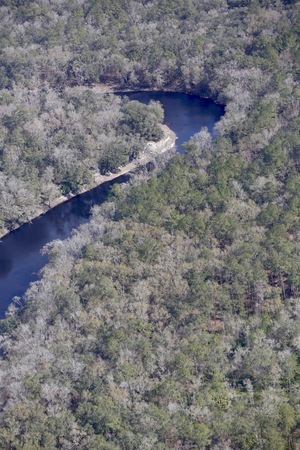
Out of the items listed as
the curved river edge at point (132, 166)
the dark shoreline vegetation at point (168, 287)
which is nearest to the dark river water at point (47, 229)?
the curved river edge at point (132, 166)

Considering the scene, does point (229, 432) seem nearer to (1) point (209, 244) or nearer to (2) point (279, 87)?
(1) point (209, 244)

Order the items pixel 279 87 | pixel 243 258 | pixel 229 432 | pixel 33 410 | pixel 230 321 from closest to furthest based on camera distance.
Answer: pixel 229 432, pixel 33 410, pixel 230 321, pixel 243 258, pixel 279 87

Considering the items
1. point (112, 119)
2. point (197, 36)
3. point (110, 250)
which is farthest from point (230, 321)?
point (197, 36)

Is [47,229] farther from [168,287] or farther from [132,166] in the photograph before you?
[168,287]

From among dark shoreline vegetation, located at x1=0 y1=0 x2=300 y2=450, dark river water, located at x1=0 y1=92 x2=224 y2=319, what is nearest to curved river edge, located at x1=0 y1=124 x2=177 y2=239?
dark river water, located at x1=0 y1=92 x2=224 y2=319

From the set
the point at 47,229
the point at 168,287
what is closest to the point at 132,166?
the point at 47,229

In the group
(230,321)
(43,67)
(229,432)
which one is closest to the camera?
(229,432)

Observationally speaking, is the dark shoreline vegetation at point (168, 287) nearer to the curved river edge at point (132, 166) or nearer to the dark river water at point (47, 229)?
the curved river edge at point (132, 166)
